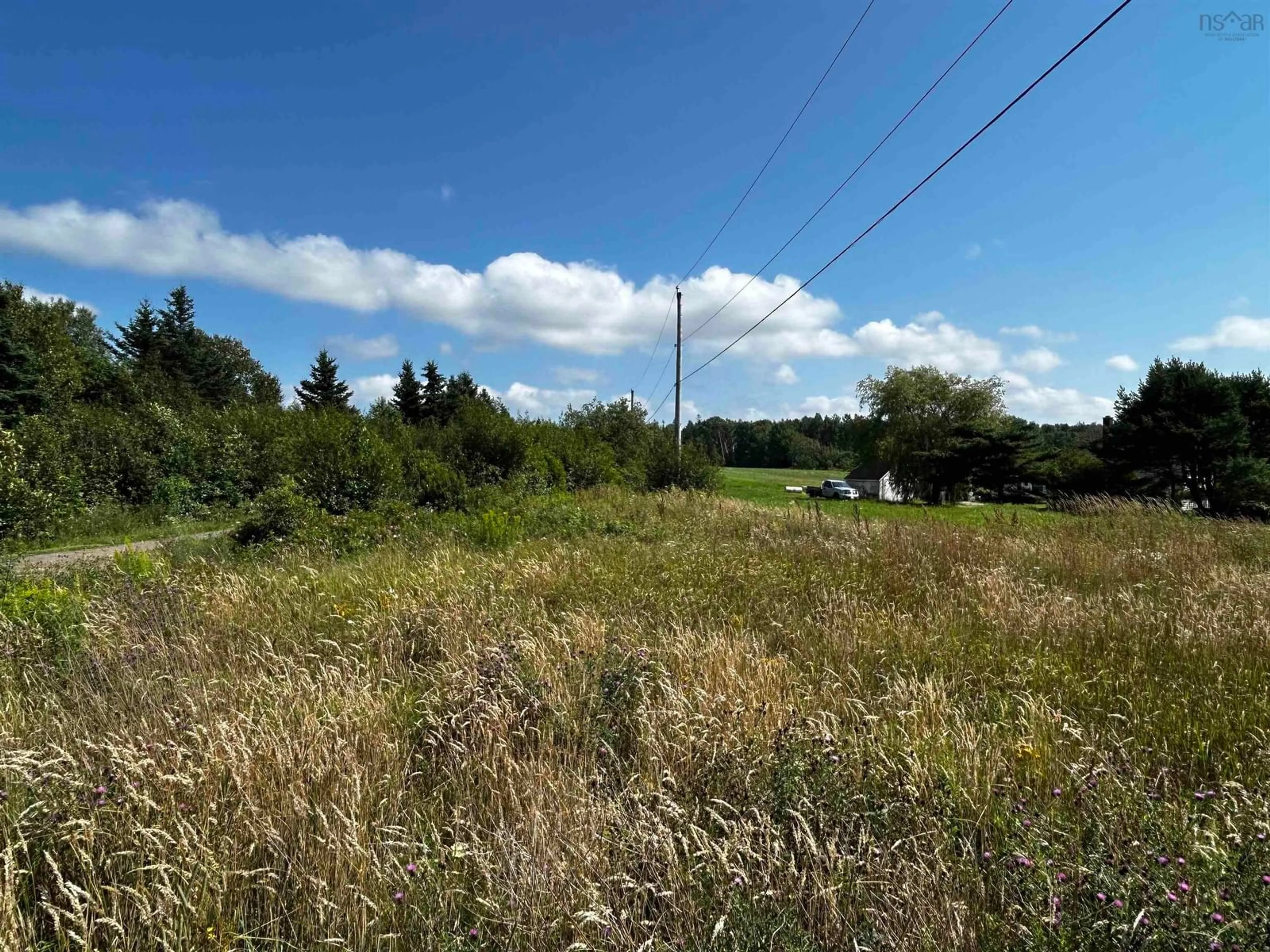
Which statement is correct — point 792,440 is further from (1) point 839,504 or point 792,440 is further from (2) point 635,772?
(2) point 635,772

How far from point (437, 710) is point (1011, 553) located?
7.21 metres

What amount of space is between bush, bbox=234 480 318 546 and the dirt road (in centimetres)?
113

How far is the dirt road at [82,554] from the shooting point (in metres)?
8.05

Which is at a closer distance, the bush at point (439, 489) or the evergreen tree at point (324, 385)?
the bush at point (439, 489)

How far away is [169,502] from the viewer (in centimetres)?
1673

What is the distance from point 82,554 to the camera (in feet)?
33.9

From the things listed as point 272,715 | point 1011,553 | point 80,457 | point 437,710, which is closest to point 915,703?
point 437,710

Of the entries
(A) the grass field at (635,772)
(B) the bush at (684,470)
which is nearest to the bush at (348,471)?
(A) the grass field at (635,772)

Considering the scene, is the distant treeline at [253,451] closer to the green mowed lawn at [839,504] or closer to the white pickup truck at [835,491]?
the green mowed lawn at [839,504]

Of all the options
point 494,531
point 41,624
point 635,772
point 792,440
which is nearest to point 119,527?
point 494,531

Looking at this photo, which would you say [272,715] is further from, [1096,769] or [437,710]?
[1096,769]

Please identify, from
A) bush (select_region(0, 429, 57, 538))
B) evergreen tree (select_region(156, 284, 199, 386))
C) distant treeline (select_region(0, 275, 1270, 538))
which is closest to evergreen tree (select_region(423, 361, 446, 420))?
distant treeline (select_region(0, 275, 1270, 538))

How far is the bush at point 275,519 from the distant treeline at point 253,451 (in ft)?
0.82

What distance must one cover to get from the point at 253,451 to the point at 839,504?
20503 mm
